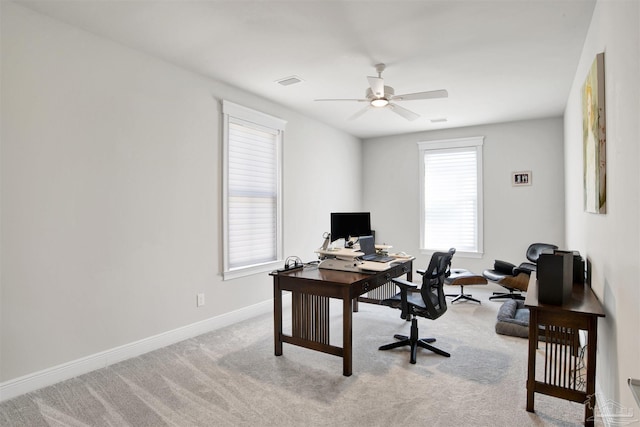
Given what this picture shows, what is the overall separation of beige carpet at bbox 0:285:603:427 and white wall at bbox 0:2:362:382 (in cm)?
36

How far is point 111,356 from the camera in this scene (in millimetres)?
2920

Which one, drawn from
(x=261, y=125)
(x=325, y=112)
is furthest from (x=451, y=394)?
(x=325, y=112)

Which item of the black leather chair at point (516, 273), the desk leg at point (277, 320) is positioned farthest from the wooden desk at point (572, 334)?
the black leather chair at point (516, 273)

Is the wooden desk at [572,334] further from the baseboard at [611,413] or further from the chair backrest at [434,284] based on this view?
the chair backrest at [434,284]

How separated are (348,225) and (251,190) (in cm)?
125

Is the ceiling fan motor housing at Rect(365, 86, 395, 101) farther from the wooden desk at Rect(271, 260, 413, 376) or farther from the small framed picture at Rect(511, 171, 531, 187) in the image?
the small framed picture at Rect(511, 171, 531, 187)

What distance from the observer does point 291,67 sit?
3.45m

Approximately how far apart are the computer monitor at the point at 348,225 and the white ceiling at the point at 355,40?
56.6 inches

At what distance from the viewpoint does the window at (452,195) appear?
591 centimetres

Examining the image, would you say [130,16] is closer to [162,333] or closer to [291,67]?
[291,67]

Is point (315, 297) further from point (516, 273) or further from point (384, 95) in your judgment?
point (516, 273)

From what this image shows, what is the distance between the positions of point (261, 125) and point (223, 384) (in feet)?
9.50

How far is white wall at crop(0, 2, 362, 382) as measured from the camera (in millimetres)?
2434

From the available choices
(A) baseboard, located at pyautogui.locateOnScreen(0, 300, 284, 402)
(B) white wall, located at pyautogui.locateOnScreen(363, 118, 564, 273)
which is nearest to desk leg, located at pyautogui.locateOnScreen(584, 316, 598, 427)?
(A) baseboard, located at pyautogui.locateOnScreen(0, 300, 284, 402)
